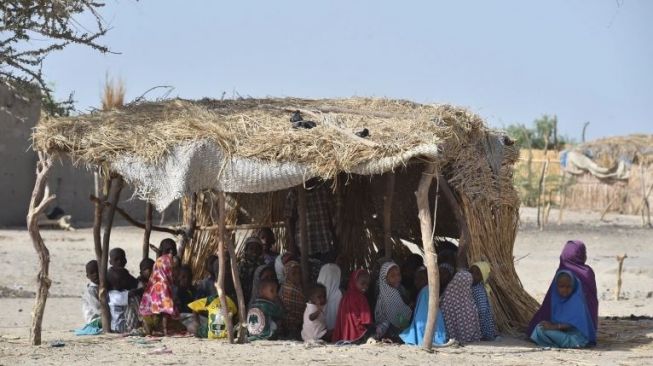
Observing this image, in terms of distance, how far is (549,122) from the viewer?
1731 inches

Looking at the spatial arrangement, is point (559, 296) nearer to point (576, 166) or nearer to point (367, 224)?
point (367, 224)

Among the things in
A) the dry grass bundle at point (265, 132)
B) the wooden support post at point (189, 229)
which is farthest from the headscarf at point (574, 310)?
the wooden support post at point (189, 229)

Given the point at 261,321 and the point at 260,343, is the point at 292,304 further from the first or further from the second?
the point at 260,343

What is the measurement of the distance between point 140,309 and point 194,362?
72.6 inches

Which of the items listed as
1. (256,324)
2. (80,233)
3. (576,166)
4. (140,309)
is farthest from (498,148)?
(576,166)

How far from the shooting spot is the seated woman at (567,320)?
9383 mm

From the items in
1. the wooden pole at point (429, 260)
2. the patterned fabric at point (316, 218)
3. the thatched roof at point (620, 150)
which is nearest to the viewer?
the wooden pole at point (429, 260)

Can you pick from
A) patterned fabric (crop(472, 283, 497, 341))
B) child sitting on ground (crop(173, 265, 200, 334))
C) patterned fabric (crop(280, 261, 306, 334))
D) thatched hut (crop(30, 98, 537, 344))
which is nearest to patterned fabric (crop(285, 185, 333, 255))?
thatched hut (crop(30, 98, 537, 344))

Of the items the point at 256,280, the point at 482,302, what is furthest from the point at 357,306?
the point at 256,280

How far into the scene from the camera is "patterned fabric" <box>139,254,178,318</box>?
984 cm

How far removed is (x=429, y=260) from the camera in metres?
8.71

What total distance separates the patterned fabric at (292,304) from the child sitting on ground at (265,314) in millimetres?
A: 150

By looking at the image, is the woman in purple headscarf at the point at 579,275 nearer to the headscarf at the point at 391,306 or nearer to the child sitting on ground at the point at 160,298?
the headscarf at the point at 391,306

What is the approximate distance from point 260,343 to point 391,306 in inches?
48.2
